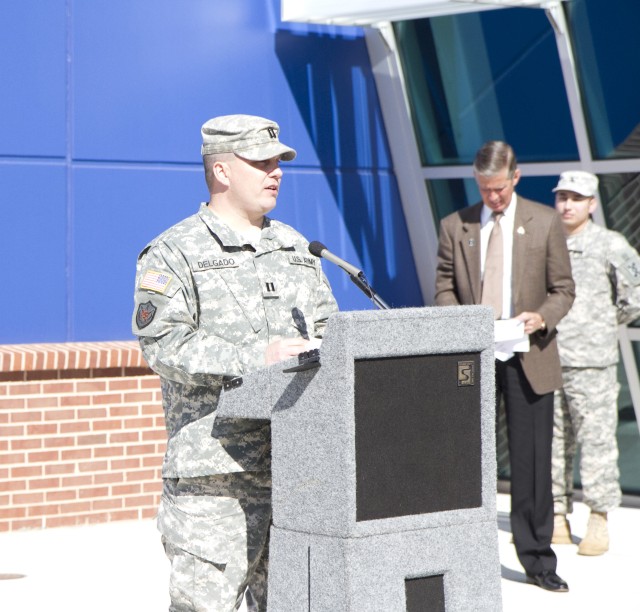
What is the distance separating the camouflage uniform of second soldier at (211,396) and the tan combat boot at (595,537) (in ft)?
Answer: 12.8

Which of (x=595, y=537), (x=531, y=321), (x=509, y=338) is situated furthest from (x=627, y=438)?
(x=509, y=338)

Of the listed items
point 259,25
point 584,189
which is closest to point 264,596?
point 584,189

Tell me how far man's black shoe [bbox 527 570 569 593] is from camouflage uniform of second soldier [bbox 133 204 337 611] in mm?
2855

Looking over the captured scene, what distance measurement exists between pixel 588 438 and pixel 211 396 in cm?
428

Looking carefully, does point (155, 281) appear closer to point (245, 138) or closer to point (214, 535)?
point (245, 138)

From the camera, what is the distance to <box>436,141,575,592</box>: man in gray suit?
6.47 meters

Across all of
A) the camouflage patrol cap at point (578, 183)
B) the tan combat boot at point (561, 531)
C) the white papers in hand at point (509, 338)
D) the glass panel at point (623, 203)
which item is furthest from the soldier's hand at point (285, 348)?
the glass panel at point (623, 203)

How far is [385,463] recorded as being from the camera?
356 centimetres

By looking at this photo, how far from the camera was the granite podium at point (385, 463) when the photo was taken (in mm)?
3488

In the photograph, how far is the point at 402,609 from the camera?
3.57 meters

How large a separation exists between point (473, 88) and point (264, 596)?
6599mm

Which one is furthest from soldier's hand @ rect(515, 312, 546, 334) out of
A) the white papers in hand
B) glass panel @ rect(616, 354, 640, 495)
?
glass panel @ rect(616, 354, 640, 495)

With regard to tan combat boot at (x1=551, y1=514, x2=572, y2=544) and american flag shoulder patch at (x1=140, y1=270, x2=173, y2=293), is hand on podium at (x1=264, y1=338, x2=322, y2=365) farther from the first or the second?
tan combat boot at (x1=551, y1=514, x2=572, y2=544)

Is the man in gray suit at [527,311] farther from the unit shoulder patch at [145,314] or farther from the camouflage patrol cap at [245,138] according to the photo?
the unit shoulder patch at [145,314]
